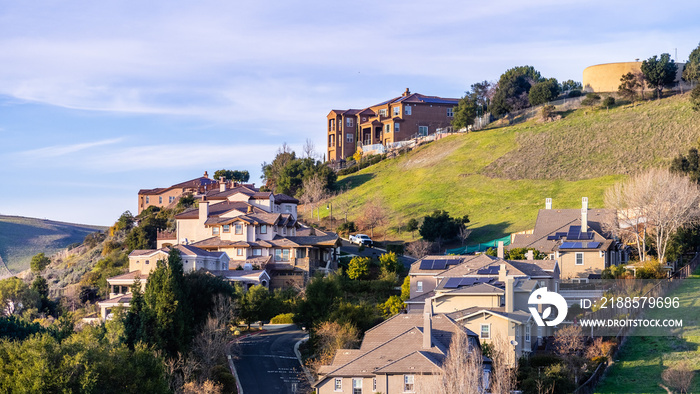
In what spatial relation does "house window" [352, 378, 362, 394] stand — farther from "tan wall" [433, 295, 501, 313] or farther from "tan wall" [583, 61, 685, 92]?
"tan wall" [583, 61, 685, 92]

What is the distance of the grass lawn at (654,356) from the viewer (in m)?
50.9

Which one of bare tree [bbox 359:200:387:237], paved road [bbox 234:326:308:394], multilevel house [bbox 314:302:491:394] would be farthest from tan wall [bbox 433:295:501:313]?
bare tree [bbox 359:200:387:237]

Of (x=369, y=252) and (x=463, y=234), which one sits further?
(x=463, y=234)

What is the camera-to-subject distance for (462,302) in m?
58.4

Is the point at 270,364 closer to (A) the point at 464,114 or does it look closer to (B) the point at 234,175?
(A) the point at 464,114

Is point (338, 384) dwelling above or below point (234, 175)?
below

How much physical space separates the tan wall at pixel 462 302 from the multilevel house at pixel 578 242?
1342cm

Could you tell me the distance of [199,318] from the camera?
195 feet

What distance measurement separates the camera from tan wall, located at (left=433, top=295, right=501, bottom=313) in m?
57.8

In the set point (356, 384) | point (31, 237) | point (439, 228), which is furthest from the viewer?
point (31, 237)

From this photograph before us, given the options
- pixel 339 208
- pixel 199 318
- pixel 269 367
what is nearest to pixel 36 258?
pixel 339 208

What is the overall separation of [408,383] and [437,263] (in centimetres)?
2360

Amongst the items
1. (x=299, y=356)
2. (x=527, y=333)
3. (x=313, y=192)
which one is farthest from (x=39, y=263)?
(x=527, y=333)

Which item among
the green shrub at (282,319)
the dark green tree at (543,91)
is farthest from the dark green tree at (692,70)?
the green shrub at (282,319)
